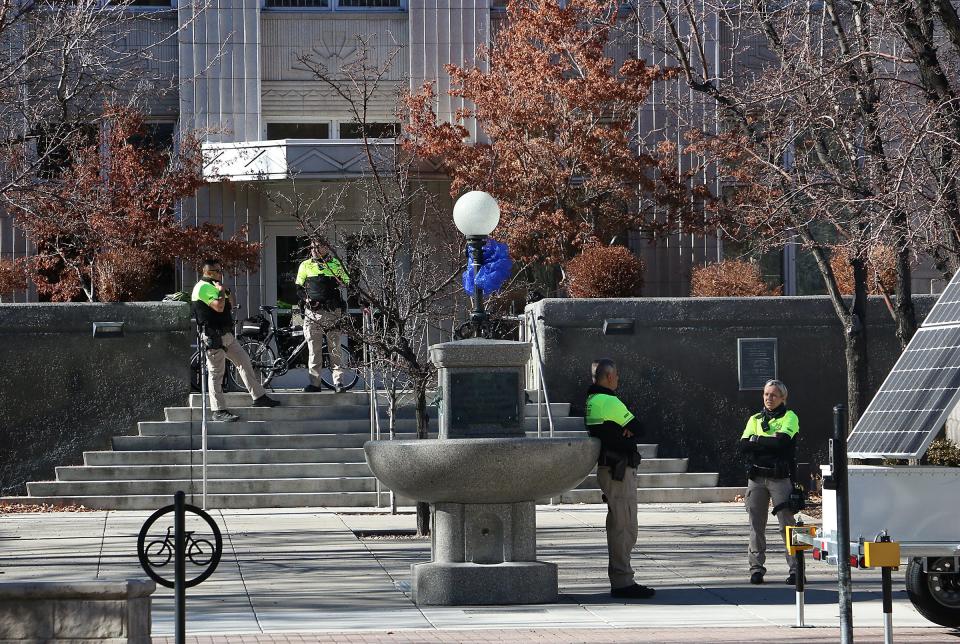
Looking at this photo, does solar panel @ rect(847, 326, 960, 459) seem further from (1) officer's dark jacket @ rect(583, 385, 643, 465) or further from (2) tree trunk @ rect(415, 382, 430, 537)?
(2) tree trunk @ rect(415, 382, 430, 537)

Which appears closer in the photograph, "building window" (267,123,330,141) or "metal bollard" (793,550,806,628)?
"metal bollard" (793,550,806,628)

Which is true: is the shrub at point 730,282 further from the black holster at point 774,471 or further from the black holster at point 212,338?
the black holster at point 774,471

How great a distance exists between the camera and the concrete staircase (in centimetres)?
1798

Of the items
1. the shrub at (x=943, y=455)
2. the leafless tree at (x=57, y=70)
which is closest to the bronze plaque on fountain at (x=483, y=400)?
the shrub at (x=943, y=455)

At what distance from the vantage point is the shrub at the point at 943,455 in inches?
416

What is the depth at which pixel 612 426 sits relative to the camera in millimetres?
11867

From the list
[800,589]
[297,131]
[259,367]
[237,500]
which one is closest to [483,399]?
[800,589]

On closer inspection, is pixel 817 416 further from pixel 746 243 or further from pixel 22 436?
pixel 22 436

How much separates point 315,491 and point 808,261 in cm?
1075

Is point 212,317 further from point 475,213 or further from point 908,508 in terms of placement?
point 908,508

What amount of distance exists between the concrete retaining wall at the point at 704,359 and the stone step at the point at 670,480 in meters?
1.05

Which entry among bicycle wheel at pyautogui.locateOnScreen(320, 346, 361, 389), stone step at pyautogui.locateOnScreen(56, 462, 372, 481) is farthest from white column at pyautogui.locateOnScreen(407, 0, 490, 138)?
stone step at pyautogui.locateOnScreen(56, 462, 372, 481)

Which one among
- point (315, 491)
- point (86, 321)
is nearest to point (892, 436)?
point (315, 491)

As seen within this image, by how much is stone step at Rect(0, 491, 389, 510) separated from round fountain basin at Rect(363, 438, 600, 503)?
22.4 feet
